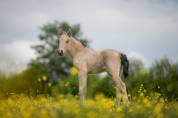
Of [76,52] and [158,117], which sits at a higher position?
[76,52]

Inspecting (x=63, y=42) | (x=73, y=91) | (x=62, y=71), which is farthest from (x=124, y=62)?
(x=62, y=71)

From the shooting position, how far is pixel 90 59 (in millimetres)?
15961

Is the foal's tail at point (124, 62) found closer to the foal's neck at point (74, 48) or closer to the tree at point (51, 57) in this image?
the foal's neck at point (74, 48)

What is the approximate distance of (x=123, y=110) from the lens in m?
10.8

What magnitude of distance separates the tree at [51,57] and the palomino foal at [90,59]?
138 ft

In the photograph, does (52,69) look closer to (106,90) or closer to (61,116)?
(106,90)

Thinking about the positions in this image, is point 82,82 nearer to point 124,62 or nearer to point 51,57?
point 124,62

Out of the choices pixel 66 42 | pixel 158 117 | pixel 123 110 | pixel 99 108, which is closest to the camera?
pixel 158 117

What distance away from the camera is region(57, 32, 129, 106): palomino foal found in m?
15.7

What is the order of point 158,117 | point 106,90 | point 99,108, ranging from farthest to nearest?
point 106,90, point 99,108, point 158,117

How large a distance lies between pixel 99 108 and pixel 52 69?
173 feet

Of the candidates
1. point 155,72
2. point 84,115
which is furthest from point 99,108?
point 155,72

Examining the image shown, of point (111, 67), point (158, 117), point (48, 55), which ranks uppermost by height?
point (48, 55)

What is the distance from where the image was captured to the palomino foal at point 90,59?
15727 mm
